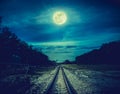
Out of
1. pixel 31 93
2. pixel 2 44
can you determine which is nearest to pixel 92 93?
pixel 31 93

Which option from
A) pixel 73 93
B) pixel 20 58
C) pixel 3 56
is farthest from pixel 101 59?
pixel 73 93

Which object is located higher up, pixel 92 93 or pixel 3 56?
pixel 3 56

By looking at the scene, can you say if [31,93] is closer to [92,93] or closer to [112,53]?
[92,93]

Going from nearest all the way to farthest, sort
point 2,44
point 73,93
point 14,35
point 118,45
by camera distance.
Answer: point 73,93 < point 2,44 < point 14,35 < point 118,45

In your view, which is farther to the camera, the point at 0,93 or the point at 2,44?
the point at 2,44

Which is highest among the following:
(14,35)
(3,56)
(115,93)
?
(14,35)

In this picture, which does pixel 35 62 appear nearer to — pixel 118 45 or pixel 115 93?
pixel 118 45

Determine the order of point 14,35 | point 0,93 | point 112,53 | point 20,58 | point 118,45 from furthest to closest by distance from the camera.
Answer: point 118,45, point 112,53, point 20,58, point 14,35, point 0,93

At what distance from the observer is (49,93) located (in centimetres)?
1540

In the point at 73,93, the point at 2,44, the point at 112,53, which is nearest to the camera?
the point at 73,93

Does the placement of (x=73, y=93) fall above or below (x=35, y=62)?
below

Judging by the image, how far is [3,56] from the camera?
148 ft

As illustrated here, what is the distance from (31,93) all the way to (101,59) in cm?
15479

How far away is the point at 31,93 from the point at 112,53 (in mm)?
135402
